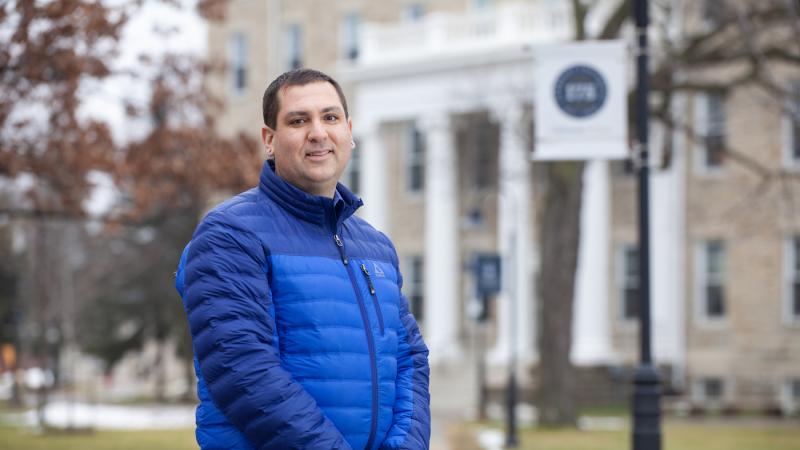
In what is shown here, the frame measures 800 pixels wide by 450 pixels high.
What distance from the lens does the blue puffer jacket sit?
172 inches

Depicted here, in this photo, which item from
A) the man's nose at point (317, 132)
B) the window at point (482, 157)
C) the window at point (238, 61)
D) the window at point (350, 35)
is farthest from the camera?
the window at point (238, 61)

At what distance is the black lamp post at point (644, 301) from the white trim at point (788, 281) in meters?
26.3

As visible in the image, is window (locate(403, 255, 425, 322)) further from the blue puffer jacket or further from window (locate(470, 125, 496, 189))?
the blue puffer jacket

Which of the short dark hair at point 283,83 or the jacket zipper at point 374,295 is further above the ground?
the short dark hair at point 283,83

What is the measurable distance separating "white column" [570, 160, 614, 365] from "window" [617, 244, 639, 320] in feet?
3.15

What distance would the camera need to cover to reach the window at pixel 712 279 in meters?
38.7

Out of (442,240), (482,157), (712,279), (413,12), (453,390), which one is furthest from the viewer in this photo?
(413,12)

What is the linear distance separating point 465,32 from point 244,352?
3863 cm

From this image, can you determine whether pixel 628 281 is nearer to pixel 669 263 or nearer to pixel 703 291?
pixel 669 263

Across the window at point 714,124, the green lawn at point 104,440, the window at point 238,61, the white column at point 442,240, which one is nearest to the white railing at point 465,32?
the white column at point 442,240

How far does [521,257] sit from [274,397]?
3670 cm

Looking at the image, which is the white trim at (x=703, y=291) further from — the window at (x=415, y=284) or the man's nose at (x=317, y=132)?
the man's nose at (x=317, y=132)

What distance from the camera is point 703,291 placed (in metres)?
38.8

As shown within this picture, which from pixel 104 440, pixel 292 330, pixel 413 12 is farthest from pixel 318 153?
pixel 413 12
